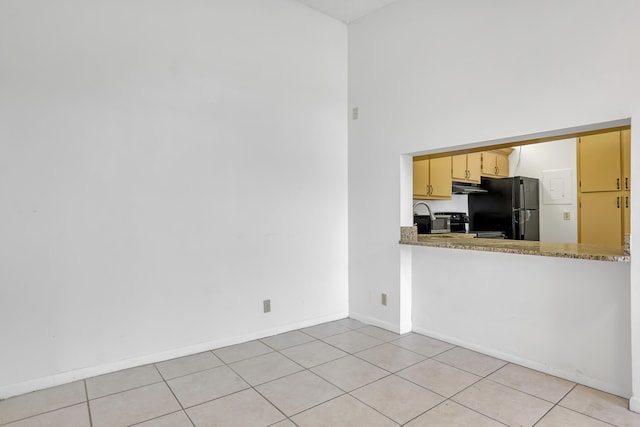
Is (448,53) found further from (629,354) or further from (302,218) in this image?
(629,354)

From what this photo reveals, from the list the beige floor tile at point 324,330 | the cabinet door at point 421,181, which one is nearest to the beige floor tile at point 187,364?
the beige floor tile at point 324,330

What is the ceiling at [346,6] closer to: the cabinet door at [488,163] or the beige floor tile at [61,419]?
the cabinet door at [488,163]

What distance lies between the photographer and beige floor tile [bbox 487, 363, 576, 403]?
89.9 inches

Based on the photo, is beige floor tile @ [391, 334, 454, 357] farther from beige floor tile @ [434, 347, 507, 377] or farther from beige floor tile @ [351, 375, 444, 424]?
beige floor tile @ [351, 375, 444, 424]

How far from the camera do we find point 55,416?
6.70 feet

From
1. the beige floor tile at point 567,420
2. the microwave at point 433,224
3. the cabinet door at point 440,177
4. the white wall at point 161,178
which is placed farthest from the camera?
the cabinet door at point 440,177

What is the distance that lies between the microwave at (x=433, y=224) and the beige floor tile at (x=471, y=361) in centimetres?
183

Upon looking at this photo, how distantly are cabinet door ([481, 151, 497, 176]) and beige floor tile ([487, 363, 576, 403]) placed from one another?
11.6 feet

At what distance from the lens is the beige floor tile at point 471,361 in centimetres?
263

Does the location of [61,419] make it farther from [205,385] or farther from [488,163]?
[488,163]

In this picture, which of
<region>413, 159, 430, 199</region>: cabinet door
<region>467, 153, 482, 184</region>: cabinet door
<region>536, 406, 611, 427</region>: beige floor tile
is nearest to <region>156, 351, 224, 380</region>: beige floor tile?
<region>536, 406, 611, 427</region>: beige floor tile

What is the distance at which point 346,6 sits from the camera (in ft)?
11.7

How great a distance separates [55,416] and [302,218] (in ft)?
7.48

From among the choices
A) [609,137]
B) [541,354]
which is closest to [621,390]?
[541,354]
